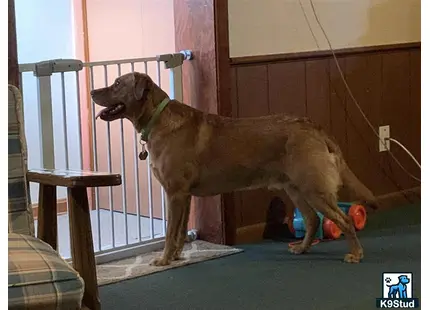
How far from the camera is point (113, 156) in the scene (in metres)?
4.51

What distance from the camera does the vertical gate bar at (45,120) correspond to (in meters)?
3.30

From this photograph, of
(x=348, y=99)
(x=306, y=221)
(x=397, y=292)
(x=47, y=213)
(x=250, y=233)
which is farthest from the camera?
(x=348, y=99)

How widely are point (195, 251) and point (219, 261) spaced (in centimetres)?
20

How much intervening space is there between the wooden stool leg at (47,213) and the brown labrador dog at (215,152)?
1183mm

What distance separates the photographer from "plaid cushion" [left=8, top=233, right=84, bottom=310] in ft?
5.61

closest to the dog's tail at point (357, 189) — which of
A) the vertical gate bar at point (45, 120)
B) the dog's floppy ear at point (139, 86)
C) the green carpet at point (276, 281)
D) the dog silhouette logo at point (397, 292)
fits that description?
the green carpet at point (276, 281)

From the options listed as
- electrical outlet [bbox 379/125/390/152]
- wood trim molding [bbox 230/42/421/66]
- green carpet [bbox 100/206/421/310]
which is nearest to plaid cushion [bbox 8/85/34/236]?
green carpet [bbox 100/206/421/310]

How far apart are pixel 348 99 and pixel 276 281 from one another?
1470 millimetres

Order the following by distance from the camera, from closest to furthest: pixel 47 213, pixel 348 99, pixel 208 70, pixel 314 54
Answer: pixel 47 213, pixel 208 70, pixel 314 54, pixel 348 99

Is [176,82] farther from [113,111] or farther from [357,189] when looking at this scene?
[357,189]

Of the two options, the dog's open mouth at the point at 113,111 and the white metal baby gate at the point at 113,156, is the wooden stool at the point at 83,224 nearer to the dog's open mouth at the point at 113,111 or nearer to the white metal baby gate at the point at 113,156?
the dog's open mouth at the point at 113,111

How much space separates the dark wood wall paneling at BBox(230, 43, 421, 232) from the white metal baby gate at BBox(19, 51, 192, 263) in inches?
14.9

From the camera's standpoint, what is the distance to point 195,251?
3.61m

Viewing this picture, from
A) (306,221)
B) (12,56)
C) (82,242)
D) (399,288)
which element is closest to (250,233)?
(306,221)
